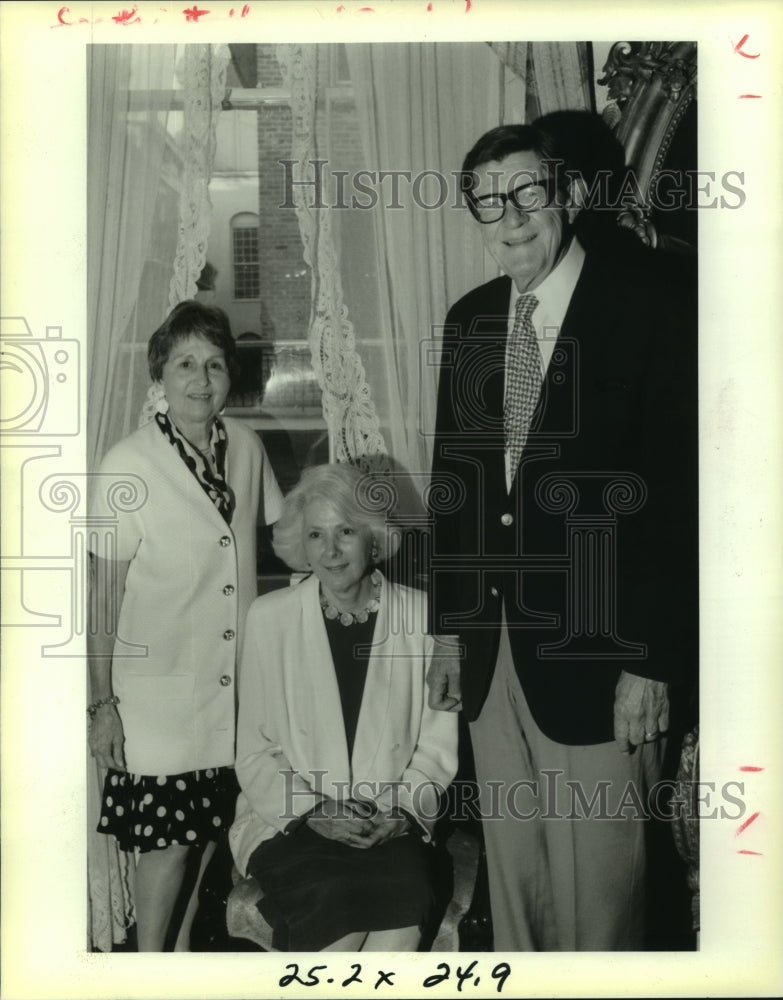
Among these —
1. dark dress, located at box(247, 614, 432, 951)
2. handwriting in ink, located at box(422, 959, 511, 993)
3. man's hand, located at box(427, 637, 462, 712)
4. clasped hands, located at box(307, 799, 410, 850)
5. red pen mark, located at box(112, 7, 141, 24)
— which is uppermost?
red pen mark, located at box(112, 7, 141, 24)

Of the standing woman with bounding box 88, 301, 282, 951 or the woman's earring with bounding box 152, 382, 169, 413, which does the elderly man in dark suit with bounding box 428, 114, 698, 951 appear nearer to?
the standing woman with bounding box 88, 301, 282, 951

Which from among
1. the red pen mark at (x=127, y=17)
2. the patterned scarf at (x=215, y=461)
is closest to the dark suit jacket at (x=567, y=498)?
the patterned scarf at (x=215, y=461)

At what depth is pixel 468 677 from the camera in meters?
2.79

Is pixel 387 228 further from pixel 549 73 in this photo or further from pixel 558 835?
pixel 558 835

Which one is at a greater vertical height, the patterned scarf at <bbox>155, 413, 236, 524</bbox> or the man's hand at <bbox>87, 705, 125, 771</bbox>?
the patterned scarf at <bbox>155, 413, 236, 524</bbox>

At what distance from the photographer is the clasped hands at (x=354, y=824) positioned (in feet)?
9.12

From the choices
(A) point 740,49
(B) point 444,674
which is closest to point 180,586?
(B) point 444,674

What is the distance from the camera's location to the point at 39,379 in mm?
2812

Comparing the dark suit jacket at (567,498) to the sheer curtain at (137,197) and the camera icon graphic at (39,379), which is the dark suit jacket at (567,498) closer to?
the sheer curtain at (137,197)

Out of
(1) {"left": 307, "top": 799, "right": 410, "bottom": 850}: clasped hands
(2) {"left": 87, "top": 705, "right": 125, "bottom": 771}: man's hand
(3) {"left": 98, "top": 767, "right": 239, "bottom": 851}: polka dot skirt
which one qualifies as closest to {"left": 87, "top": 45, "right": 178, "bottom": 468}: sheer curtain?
(2) {"left": 87, "top": 705, "right": 125, "bottom": 771}: man's hand

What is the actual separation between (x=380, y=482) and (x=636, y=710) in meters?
0.84

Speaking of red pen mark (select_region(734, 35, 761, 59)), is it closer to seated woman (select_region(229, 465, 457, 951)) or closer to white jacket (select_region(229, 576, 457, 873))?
seated woman (select_region(229, 465, 457, 951))

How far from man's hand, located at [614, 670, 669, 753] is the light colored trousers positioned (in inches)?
1.8

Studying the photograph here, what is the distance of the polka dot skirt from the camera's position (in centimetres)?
282
